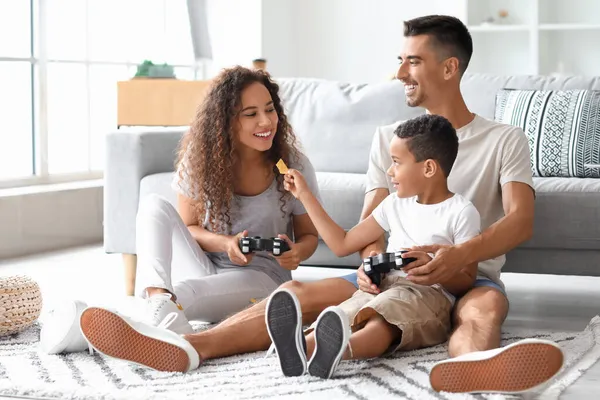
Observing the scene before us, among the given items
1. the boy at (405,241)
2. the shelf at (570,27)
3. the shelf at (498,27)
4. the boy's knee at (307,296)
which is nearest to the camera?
the boy at (405,241)

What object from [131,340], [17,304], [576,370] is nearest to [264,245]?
[131,340]

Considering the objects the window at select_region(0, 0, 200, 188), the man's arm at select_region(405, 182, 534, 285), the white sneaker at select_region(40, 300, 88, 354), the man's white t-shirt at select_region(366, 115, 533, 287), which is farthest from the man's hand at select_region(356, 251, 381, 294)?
the window at select_region(0, 0, 200, 188)

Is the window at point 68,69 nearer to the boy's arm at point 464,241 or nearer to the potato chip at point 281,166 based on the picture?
the potato chip at point 281,166

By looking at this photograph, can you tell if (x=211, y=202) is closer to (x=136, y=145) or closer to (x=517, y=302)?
(x=136, y=145)

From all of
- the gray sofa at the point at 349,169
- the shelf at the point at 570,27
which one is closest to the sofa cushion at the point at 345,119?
the gray sofa at the point at 349,169

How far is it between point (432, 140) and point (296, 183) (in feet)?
1.27

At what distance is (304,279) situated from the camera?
413 centimetres

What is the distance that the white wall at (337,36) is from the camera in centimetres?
647

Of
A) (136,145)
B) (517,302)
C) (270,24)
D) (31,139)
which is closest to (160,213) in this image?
(136,145)

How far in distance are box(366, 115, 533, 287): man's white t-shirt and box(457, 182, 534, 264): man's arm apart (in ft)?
0.12

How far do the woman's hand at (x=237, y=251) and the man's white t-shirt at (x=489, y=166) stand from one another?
58 centimetres

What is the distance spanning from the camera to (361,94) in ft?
12.9

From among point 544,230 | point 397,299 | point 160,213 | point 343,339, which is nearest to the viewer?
point 343,339

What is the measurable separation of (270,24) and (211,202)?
3.75 metres
